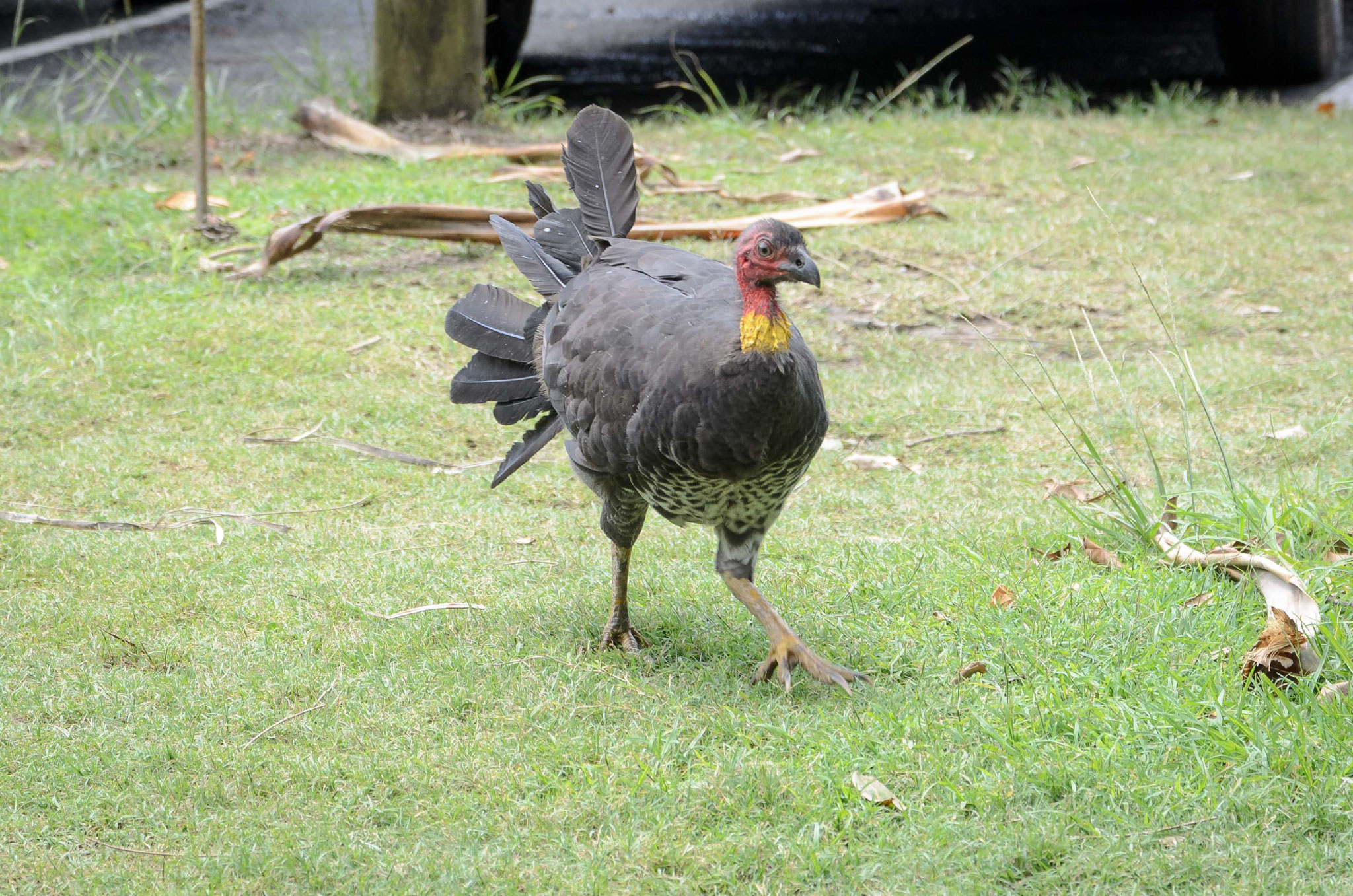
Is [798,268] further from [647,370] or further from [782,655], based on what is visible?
[782,655]

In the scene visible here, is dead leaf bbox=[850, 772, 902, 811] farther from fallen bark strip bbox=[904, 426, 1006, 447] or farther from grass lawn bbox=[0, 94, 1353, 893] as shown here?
fallen bark strip bbox=[904, 426, 1006, 447]

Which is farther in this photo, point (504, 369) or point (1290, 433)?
point (1290, 433)

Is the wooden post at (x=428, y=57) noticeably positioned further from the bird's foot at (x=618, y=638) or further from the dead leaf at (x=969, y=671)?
the dead leaf at (x=969, y=671)

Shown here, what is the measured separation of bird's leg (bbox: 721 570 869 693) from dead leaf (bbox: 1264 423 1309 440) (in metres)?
2.24

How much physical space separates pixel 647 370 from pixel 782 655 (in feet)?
2.55

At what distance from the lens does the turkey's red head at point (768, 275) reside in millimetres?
2979

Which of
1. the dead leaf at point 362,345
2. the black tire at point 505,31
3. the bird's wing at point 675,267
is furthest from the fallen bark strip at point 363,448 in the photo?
the black tire at point 505,31

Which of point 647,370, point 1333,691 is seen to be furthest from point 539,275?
point 1333,691

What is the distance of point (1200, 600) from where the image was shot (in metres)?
3.52

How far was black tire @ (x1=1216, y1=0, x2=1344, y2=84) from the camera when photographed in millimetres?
9477

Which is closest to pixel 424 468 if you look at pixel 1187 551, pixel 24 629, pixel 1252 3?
pixel 24 629

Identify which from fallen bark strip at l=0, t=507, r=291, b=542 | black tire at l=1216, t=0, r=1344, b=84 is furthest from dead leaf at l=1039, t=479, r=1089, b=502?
black tire at l=1216, t=0, r=1344, b=84

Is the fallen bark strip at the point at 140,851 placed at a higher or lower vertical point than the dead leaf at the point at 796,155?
lower

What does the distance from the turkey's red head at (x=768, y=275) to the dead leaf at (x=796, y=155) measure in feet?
16.3
